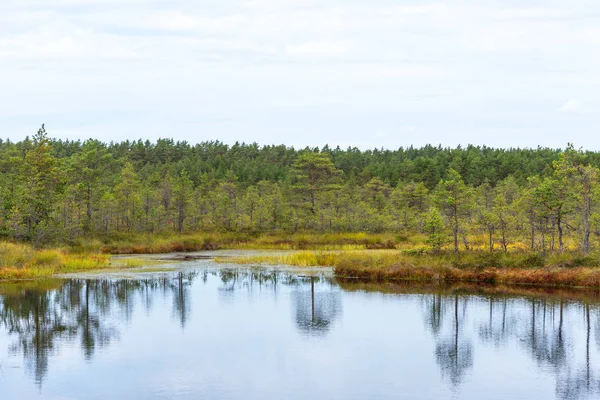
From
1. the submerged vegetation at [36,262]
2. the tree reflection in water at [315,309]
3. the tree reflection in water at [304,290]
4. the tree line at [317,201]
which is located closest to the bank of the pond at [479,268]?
the tree line at [317,201]

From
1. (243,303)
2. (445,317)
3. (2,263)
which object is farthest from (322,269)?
(2,263)

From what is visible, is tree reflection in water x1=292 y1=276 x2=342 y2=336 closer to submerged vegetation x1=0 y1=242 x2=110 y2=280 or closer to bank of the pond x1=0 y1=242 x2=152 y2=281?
bank of the pond x1=0 y1=242 x2=152 y2=281

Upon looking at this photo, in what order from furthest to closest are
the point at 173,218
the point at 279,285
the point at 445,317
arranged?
the point at 173,218, the point at 279,285, the point at 445,317

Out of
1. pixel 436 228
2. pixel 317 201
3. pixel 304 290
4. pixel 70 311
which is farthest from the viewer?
pixel 317 201

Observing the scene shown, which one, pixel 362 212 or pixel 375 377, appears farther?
pixel 362 212

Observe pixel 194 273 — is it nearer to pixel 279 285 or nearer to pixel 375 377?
pixel 279 285

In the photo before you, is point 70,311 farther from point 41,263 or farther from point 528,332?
point 528,332

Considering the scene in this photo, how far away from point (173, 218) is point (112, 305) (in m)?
39.6

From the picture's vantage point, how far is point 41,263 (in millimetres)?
36312

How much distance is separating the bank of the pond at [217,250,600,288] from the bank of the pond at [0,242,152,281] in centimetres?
1341

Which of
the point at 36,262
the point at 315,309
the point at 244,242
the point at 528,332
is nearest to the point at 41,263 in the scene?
the point at 36,262

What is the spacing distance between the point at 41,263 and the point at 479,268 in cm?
2245

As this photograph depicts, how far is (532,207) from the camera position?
122 ft

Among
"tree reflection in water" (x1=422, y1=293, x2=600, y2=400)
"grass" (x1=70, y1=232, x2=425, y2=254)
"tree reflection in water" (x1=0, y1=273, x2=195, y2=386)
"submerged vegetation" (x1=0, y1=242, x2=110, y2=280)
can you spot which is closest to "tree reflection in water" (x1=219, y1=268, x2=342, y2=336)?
"tree reflection in water" (x1=0, y1=273, x2=195, y2=386)
